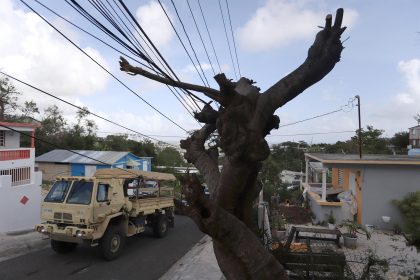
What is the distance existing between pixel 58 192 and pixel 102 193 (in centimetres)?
142

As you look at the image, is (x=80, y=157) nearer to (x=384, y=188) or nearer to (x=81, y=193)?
(x=81, y=193)

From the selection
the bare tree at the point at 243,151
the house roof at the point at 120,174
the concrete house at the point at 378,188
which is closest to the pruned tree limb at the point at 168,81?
the bare tree at the point at 243,151

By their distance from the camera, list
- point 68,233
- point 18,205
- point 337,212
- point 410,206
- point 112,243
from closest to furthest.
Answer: point 68,233 → point 112,243 → point 410,206 → point 18,205 → point 337,212

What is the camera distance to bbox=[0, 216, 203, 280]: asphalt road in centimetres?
1033

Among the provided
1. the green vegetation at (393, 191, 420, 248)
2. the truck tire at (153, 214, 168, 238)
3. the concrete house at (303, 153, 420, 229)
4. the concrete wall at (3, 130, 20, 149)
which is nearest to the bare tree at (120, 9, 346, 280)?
the truck tire at (153, 214, 168, 238)

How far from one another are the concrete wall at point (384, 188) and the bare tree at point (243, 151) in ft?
47.2

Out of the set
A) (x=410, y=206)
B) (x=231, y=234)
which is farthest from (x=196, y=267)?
(x=410, y=206)

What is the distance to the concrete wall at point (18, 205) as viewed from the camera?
15688 millimetres

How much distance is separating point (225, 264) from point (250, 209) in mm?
618

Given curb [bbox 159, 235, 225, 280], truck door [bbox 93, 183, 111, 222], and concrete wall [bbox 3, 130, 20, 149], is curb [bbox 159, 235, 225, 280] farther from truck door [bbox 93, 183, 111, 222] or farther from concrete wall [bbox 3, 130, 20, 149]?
concrete wall [bbox 3, 130, 20, 149]

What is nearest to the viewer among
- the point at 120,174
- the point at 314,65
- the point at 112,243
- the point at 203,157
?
the point at 314,65

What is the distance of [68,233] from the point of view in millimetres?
11562

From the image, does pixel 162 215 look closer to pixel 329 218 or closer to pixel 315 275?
pixel 329 218

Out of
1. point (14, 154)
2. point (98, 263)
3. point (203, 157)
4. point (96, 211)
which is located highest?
point (203, 157)
